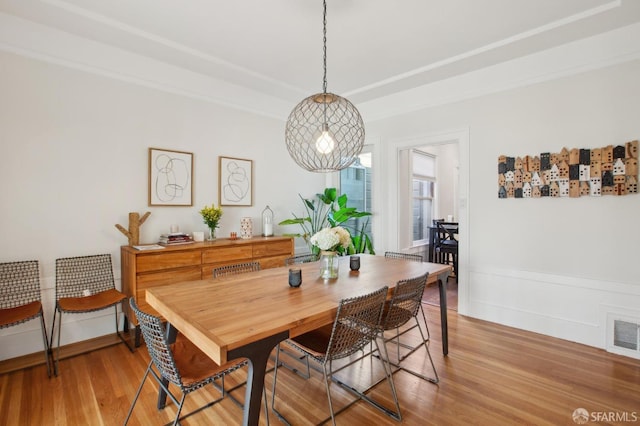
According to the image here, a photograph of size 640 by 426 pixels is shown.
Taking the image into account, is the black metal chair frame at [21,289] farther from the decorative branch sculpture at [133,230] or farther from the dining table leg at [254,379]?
the dining table leg at [254,379]

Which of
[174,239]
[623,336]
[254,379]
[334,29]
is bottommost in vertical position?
[623,336]

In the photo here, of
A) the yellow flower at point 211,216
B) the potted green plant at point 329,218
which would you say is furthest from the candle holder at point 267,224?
the yellow flower at point 211,216

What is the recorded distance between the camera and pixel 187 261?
126 inches

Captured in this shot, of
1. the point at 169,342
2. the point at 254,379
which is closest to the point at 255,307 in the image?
the point at 254,379

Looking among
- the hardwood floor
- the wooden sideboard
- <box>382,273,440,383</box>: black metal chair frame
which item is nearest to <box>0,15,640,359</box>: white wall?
the wooden sideboard

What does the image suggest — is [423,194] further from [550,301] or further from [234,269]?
[234,269]

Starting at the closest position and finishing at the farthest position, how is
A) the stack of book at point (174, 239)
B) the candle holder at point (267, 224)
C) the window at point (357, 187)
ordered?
the stack of book at point (174, 239), the candle holder at point (267, 224), the window at point (357, 187)

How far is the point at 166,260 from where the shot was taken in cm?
305

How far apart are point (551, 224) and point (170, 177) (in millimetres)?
4116

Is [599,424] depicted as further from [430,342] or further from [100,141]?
[100,141]

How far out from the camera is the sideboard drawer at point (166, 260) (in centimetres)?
291

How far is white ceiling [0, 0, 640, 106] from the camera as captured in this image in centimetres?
255

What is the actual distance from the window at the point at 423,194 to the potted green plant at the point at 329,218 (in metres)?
1.51

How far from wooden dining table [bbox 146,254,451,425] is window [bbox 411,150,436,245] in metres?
3.52
